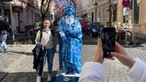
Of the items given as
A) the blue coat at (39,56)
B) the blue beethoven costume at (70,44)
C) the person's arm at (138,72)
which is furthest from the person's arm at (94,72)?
the blue coat at (39,56)

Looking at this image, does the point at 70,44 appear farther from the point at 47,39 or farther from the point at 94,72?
the point at 94,72

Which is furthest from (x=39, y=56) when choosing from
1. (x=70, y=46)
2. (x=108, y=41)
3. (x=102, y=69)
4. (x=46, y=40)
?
(x=102, y=69)

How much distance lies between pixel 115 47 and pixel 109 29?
156mm

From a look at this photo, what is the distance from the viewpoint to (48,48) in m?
7.89

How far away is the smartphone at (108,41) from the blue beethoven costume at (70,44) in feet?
18.5

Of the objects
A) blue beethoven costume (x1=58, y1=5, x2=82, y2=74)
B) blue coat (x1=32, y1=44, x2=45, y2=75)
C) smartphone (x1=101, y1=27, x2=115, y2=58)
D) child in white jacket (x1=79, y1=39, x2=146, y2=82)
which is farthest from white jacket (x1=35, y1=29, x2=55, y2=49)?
child in white jacket (x1=79, y1=39, x2=146, y2=82)

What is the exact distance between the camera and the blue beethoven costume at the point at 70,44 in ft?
24.6

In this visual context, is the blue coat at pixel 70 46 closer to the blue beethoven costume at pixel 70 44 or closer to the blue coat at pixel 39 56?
the blue beethoven costume at pixel 70 44

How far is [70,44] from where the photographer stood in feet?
24.7

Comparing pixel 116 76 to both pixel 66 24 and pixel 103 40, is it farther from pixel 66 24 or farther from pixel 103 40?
pixel 103 40

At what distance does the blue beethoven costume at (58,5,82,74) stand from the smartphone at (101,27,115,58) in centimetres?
565

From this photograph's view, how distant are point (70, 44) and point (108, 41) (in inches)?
227

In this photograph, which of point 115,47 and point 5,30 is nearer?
point 115,47

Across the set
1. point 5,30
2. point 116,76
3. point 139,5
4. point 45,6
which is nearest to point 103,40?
point 116,76
